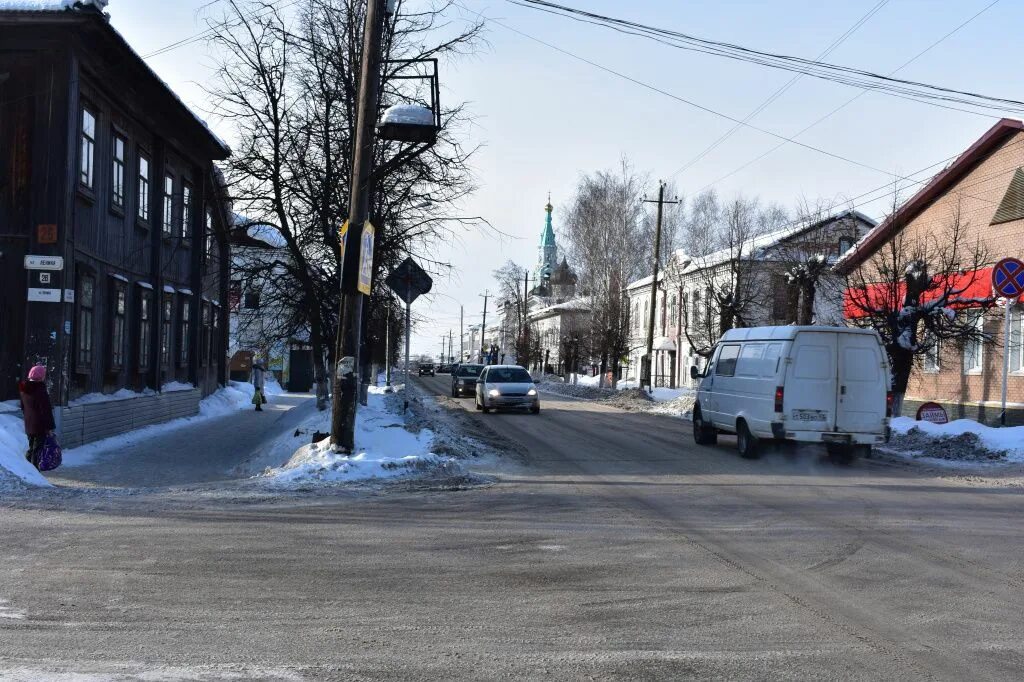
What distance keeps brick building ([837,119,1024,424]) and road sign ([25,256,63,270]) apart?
19.5m

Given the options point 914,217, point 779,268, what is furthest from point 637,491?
point 779,268

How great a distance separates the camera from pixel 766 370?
1703 centimetres

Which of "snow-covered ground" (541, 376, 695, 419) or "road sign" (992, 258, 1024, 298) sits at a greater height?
"road sign" (992, 258, 1024, 298)

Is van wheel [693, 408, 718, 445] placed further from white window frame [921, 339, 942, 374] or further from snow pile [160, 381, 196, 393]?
snow pile [160, 381, 196, 393]

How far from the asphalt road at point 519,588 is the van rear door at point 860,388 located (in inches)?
168

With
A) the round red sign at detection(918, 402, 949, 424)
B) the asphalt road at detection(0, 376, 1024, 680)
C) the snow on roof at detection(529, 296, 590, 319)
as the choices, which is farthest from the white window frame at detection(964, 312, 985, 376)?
the snow on roof at detection(529, 296, 590, 319)

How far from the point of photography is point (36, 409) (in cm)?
1342

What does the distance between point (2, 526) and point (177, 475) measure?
20.8 ft

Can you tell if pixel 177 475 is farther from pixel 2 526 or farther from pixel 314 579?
pixel 314 579

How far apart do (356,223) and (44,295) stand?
633 centimetres

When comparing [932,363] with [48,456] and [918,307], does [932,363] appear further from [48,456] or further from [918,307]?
[48,456]

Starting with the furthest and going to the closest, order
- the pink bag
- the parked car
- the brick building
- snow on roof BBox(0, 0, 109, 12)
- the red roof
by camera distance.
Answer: the parked car, the red roof, the brick building, snow on roof BBox(0, 0, 109, 12), the pink bag

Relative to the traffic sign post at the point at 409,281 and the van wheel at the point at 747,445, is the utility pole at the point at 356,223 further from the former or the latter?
the van wheel at the point at 747,445

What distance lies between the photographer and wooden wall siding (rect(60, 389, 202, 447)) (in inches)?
708
